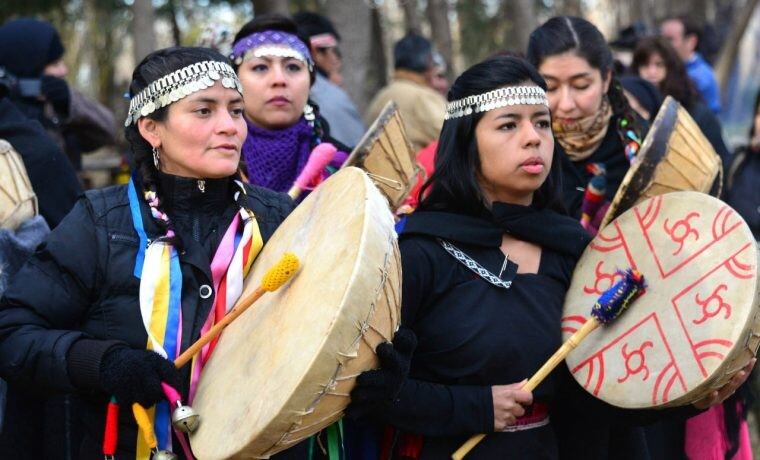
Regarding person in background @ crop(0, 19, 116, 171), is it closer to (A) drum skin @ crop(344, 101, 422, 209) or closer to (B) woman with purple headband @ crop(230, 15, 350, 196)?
(B) woman with purple headband @ crop(230, 15, 350, 196)

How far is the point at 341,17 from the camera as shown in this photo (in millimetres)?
8523

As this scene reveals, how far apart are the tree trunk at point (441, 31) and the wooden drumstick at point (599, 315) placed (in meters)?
8.86

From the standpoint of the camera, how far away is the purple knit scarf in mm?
4332

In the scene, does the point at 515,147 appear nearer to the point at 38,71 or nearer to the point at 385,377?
the point at 385,377

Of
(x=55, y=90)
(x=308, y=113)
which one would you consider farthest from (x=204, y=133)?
(x=55, y=90)

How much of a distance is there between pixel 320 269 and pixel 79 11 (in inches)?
484

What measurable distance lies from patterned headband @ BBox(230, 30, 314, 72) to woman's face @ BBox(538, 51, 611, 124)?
3.16 ft

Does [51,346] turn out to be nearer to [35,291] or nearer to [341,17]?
[35,291]

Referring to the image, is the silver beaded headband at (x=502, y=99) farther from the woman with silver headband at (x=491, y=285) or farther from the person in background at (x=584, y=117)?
the person in background at (x=584, y=117)

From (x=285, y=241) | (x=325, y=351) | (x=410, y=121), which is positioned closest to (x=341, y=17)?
(x=410, y=121)

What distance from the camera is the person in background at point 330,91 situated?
5652 millimetres

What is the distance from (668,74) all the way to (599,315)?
3.23 meters

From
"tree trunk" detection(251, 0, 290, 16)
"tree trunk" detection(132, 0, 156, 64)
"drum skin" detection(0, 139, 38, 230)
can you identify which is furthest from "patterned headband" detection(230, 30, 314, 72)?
"tree trunk" detection(251, 0, 290, 16)

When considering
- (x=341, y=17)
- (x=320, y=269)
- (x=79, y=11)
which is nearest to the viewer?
(x=320, y=269)
